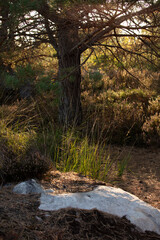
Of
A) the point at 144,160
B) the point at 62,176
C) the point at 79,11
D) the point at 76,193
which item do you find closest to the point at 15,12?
the point at 79,11

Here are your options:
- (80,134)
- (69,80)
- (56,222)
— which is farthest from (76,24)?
(56,222)

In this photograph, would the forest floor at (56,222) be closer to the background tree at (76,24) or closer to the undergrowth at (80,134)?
the undergrowth at (80,134)

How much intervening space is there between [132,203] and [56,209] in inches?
31.6

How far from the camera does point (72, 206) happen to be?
2604 mm

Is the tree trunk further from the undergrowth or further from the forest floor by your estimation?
the forest floor

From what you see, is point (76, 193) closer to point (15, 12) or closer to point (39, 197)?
point (39, 197)

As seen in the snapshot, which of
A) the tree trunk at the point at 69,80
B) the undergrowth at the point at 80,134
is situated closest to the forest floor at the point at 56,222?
the undergrowth at the point at 80,134

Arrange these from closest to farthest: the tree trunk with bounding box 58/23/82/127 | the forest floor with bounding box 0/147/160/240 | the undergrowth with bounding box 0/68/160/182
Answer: the forest floor with bounding box 0/147/160/240 < the undergrowth with bounding box 0/68/160/182 < the tree trunk with bounding box 58/23/82/127

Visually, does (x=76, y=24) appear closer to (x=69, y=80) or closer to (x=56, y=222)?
(x=69, y=80)

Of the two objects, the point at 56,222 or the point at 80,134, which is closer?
the point at 56,222

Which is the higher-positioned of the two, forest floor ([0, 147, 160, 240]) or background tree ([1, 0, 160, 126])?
background tree ([1, 0, 160, 126])

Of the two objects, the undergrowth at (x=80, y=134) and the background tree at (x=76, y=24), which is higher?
the background tree at (x=76, y=24)

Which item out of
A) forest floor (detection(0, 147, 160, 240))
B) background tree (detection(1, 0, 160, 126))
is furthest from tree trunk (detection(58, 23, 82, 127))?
forest floor (detection(0, 147, 160, 240))

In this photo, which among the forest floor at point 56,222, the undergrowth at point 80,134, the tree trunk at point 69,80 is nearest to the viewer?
the forest floor at point 56,222
